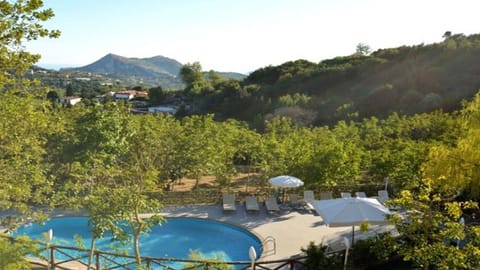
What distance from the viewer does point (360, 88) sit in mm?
54406

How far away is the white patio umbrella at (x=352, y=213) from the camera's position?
Answer: 1061cm

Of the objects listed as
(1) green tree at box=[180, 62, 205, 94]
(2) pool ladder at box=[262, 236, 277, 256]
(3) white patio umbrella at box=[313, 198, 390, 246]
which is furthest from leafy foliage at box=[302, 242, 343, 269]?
(1) green tree at box=[180, 62, 205, 94]

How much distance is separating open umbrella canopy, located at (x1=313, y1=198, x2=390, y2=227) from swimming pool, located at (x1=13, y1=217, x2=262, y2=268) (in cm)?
265

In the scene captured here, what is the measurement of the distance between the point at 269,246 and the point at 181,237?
11.3 feet

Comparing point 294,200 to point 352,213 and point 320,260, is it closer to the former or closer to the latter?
point 352,213

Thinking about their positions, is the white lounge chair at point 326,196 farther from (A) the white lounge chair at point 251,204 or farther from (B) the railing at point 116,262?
(B) the railing at point 116,262

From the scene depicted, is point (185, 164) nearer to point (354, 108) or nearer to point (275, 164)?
point (275, 164)

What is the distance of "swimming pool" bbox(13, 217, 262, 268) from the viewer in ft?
42.9

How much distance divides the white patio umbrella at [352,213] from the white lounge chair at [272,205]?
4.03 m

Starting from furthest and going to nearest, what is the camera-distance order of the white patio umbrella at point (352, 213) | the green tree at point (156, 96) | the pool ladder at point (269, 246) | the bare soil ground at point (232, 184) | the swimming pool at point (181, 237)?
the green tree at point (156, 96), the bare soil ground at point (232, 184), the swimming pool at point (181, 237), the pool ladder at point (269, 246), the white patio umbrella at point (352, 213)

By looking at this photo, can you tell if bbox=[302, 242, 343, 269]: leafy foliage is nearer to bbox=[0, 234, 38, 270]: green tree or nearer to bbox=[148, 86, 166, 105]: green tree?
bbox=[0, 234, 38, 270]: green tree

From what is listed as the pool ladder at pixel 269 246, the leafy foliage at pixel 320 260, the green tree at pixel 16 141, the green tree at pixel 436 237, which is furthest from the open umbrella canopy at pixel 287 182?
the green tree at pixel 16 141

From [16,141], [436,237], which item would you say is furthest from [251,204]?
[16,141]

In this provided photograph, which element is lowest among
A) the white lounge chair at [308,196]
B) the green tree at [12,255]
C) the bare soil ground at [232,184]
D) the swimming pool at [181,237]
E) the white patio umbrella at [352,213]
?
the swimming pool at [181,237]
